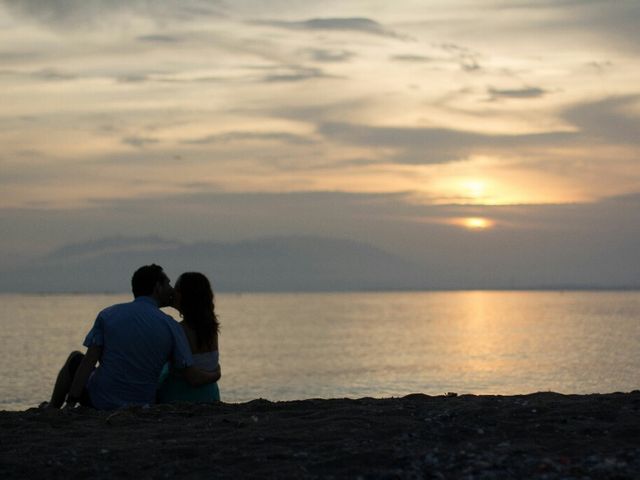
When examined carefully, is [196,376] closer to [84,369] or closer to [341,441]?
[84,369]

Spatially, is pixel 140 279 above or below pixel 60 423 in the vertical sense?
above

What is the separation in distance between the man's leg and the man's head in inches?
39.7

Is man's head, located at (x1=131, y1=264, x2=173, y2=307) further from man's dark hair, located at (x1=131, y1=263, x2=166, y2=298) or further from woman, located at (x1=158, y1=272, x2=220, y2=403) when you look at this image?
woman, located at (x1=158, y1=272, x2=220, y2=403)

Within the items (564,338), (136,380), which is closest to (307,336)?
(564,338)

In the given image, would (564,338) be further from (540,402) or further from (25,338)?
(540,402)

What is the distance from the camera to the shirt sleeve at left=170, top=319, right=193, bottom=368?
1115 centimetres

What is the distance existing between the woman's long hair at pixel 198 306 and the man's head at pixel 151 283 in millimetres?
393

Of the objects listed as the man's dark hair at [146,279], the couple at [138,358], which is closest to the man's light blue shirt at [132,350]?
the couple at [138,358]

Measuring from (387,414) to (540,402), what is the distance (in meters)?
1.75

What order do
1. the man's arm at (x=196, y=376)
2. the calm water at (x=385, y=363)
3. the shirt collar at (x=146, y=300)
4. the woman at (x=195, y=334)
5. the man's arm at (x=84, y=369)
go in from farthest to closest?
the calm water at (x=385, y=363), the woman at (x=195, y=334), the man's arm at (x=196, y=376), the shirt collar at (x=146, y=300), the man's arm at (x=84, y=369)

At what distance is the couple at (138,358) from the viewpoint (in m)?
11.0

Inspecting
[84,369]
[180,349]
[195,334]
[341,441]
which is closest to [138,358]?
[180,349]

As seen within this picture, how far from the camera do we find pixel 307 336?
7538 cm

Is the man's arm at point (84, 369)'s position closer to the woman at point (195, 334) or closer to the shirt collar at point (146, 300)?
the shirt collar at point (146, 300)
